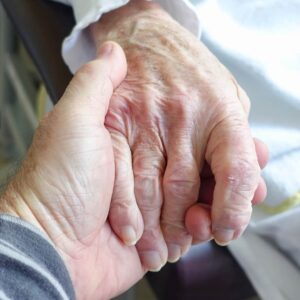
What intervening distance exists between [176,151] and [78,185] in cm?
11

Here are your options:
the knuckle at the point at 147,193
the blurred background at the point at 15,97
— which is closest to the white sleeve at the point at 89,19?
the knuckle at the point at 147,193

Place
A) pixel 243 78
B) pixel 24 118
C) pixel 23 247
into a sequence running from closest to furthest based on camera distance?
pixel 23 247, pixel 243 78, pixel 24 118

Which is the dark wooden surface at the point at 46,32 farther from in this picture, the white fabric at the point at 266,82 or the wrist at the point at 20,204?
the wrist at the point at 20,204

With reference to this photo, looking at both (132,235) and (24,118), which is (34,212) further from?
(24,118)

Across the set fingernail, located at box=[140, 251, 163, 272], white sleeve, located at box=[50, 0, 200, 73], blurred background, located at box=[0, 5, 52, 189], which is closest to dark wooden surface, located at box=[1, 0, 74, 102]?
white sleeve, located at box=[50, 0, 200, 73]

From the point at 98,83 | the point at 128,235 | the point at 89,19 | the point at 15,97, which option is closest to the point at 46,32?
the point at 89,19

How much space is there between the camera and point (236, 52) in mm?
722

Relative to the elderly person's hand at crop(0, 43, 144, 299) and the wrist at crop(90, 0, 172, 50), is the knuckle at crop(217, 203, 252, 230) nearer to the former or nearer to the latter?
the elderly person's hand at crop(0, 43, 144, 299)

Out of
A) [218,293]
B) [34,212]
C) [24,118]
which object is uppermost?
[34,212]

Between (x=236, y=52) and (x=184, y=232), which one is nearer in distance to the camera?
(x=184, y=232)

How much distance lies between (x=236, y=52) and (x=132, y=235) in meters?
0.27

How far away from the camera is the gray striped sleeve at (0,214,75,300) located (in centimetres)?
48

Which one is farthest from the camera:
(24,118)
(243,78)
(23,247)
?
(24,118)

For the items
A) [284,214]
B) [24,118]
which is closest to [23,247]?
[284,214]
